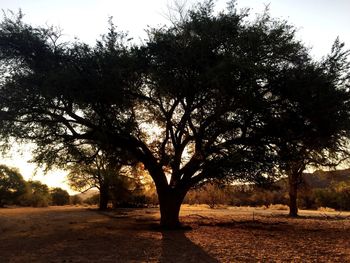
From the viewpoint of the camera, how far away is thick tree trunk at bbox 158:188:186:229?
20859 mm

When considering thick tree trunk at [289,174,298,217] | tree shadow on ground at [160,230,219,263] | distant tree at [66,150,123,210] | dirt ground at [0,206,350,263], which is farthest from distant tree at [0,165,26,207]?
tree shadow on ground at [160,230,219,263]

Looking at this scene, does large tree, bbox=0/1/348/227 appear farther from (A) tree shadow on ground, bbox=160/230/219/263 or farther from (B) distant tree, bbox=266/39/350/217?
(A) tree shadow on ground, bbox=160/230/219/263

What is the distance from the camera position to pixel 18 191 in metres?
49.9

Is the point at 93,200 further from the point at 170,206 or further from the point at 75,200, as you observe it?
the point at 170,206

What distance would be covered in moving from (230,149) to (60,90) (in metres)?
7.59

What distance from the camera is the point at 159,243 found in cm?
1575

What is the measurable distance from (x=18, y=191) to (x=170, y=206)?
1341 inches

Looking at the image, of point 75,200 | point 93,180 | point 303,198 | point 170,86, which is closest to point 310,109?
point 170,86

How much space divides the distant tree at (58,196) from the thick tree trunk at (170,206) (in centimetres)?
4231

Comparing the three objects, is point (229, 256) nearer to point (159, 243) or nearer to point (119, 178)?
point (159, 243)

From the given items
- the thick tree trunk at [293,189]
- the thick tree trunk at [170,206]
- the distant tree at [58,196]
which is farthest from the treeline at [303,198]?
the distant tree at [58,196]

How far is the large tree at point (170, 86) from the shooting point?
1700 cm

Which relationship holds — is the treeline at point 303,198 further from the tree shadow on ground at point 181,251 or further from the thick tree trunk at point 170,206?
the tree shadow on ground at point 181,251

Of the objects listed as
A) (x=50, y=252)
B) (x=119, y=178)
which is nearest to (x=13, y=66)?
(x=50, y=252)
